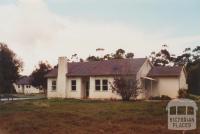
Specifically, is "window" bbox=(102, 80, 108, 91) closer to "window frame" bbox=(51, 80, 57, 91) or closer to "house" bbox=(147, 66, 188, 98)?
"house" bbox=(147, 66, 188, 98)

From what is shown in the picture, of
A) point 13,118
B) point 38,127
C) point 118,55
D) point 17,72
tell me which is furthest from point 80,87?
point 118,55

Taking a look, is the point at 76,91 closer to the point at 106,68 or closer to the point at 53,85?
the point at 53,85

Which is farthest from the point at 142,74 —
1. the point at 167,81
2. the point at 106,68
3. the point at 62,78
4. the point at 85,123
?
the point at 85,123

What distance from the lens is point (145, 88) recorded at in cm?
4481

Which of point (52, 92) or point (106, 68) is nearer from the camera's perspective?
point (106, 68)

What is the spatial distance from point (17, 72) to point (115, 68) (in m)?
11.2

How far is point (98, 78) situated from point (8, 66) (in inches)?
392

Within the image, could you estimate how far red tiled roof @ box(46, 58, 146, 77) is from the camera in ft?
141

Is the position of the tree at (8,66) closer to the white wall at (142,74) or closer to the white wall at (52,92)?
the white wall at (52,92)

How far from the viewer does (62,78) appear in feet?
151

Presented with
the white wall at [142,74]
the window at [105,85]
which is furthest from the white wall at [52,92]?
the white wall at [142,74]

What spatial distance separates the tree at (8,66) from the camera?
46.0 meters

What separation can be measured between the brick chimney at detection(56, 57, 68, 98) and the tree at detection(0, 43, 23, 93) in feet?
16.4

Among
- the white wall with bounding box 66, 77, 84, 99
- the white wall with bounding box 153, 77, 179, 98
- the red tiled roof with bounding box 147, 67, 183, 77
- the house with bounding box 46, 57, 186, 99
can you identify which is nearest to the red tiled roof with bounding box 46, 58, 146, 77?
the house with bounding box 46, 57, 186, 99
